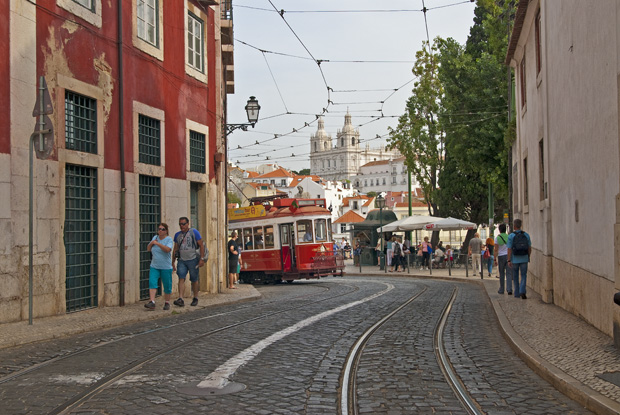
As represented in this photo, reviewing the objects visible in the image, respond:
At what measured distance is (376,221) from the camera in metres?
38.9

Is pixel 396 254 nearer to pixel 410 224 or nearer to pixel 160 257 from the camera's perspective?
pixel 410 224

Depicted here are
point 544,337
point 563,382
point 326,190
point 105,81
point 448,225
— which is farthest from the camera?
point 326,190

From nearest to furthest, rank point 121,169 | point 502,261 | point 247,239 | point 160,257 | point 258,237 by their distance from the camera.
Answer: point 160,257 < point 121,169 < point 502,261 < point 258,237 < point 247,239

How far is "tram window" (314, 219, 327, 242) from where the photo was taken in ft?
85.3

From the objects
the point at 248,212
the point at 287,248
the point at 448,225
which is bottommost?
the point at 287,248

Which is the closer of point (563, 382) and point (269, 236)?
point (563, 382)

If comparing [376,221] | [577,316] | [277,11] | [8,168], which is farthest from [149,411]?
[376,221]

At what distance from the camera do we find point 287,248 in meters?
26.0

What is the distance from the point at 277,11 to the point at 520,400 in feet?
55.1

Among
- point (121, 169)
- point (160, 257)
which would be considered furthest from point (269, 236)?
point (160, 257)

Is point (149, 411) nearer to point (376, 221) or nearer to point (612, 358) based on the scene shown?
point (612, 358)

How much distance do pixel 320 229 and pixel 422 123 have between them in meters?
16.4

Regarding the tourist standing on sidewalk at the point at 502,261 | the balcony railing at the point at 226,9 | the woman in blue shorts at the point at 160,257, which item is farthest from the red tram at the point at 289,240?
the woman in blue shorts at the point at 160,257

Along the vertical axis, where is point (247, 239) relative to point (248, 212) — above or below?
below
